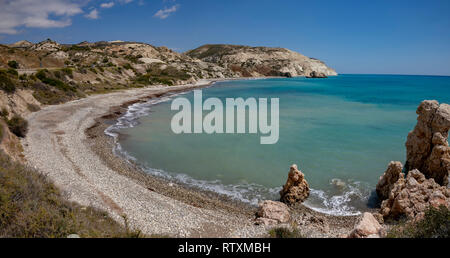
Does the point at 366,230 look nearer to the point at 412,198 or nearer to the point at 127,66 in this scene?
the point at 412,198

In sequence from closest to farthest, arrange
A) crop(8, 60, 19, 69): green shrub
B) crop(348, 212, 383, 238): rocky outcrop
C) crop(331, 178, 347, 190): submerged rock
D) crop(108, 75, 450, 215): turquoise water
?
1. crop(348, 212, 383, 238): rocky outcrop
2. crop(108, 75, 450, 215): turquoise water
3. crop(331, 178, 347, 190): submerged rock
4. crop(8, 60, 19, 69): green shrub

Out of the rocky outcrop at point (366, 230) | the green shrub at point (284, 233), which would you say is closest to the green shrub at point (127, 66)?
the green shrub at point (284, 233)

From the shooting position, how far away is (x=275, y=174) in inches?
552

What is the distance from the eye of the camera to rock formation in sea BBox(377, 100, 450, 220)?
8.48 meters

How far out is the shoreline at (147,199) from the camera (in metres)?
7.85

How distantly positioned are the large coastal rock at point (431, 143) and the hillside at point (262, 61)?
11613cm

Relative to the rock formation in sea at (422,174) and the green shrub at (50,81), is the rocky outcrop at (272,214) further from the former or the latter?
the green shrub at (50,81)

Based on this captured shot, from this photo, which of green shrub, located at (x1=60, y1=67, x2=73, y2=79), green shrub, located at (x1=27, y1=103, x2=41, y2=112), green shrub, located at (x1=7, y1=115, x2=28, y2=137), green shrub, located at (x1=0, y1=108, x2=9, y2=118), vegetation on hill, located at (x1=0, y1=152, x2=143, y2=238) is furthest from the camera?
green shrub, located at (x1=60, y1=67, x2=73, y2=79)

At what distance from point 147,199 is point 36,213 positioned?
4731 mm

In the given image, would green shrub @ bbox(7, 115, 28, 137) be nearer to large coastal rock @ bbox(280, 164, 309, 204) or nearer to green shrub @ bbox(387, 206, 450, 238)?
large coastal rock @ bbox(280, 164, 309, 204)

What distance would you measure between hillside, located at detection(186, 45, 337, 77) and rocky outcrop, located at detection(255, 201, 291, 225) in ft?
392

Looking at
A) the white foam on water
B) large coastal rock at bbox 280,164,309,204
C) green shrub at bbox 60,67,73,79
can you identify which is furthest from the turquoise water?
green shrub at bbox 60,67,73,79

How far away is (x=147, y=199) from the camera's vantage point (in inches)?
382
